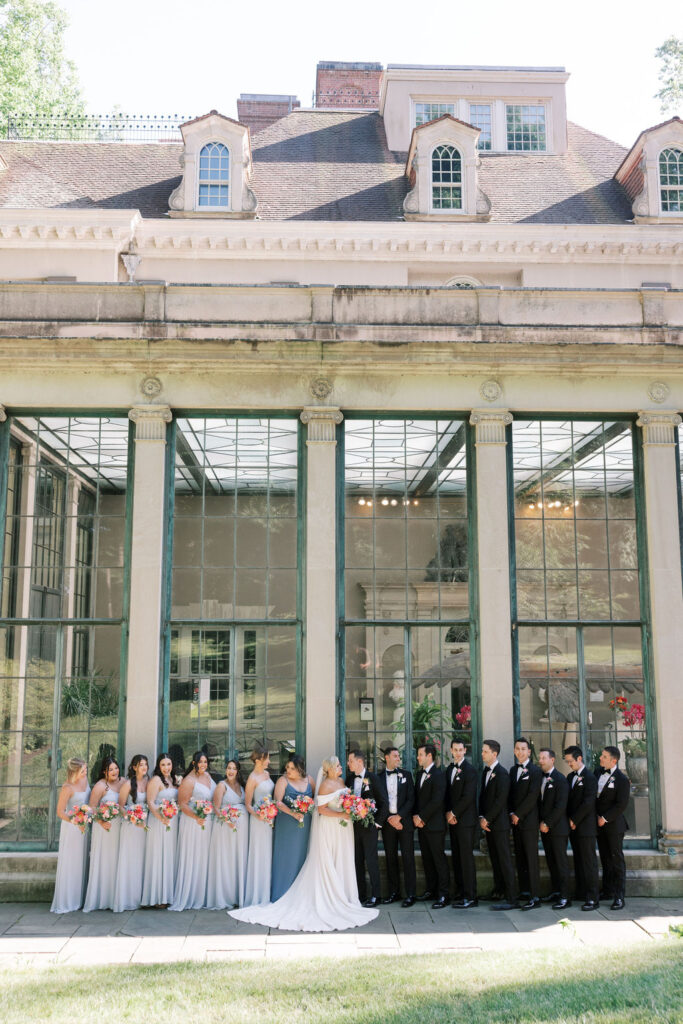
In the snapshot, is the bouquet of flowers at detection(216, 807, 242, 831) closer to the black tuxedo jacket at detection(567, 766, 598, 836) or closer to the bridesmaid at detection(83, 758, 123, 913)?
the bridesmaid at detection(83, 758, 123, 913)

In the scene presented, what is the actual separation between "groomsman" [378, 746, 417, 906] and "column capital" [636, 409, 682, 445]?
5122 millimetres

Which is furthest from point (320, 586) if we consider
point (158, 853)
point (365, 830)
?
point (158, 853)

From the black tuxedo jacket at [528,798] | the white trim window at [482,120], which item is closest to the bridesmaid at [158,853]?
the black tuxedo jacket at [528,798]

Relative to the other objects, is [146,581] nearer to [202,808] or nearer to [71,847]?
[202,808]

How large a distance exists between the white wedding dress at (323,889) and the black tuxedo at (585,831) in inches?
89.5

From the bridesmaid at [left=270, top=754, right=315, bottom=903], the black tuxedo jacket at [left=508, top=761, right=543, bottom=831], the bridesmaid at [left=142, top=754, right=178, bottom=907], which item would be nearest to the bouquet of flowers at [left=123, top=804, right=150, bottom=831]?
the bridesmaid at [left=142, top=754, right=178, bottom=907]

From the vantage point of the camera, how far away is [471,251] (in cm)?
2003

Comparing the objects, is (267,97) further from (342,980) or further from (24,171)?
(342,980)

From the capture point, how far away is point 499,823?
1009cm

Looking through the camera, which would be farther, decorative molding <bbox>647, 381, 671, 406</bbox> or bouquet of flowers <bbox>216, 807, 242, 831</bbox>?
decorative molding <bbox>647, 381, 671, 406</bbox>

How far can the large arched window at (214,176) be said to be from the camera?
66.9 feet

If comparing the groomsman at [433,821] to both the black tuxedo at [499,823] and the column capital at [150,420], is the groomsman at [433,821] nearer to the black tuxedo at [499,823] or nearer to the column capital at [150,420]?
the black tuxedo at [499,823]

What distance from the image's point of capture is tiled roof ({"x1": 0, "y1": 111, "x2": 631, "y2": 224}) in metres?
20.8

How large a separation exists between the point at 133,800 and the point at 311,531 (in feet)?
12.2
